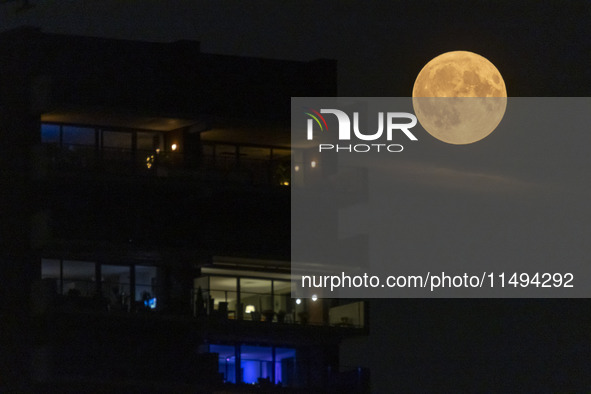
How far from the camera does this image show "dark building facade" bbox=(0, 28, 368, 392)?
1554 inches

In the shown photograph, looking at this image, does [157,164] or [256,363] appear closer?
[157,164]

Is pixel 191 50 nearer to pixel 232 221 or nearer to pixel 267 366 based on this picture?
pixel 232 221

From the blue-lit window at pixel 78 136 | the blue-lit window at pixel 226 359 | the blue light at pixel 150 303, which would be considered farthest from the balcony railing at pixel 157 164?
the blue-lit window at pixel 226 359

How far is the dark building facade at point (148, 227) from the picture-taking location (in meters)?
39.5

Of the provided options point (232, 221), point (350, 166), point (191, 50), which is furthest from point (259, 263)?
point (191, 50)

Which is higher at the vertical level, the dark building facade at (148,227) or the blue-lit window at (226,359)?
the dark building facade at (148,227)

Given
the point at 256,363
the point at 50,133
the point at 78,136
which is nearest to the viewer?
the point at 50,133

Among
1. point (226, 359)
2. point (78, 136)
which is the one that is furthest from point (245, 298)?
point (78, 136)

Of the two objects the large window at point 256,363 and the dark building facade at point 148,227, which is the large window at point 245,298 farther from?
the large window at point 256,363

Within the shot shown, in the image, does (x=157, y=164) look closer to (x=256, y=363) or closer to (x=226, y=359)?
(x=226, y=359)

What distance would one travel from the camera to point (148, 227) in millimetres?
41500

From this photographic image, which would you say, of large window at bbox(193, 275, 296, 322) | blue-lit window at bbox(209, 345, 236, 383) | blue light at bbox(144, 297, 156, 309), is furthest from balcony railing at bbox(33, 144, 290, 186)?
blue-lit window at bbox(209, 345, 236, 383)

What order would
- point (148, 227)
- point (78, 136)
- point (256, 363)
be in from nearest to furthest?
point (148, 227)
point (78, 136)
point (256, 363)

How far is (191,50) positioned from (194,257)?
701cm
